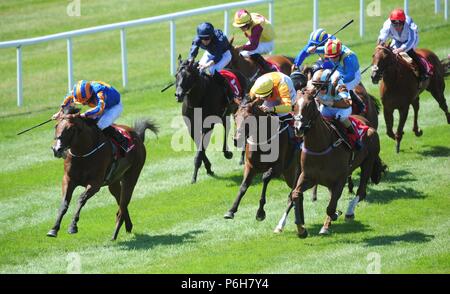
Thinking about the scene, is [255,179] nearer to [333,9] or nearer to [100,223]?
[100,223]

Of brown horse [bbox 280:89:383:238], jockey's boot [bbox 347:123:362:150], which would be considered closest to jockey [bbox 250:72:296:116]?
brown horse [bbox 280:89:383:238]

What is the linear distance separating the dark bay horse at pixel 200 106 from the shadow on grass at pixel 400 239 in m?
3.76

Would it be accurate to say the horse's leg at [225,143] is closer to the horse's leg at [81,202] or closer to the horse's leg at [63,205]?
the horse's leg at [81,202]

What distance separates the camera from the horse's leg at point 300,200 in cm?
1218

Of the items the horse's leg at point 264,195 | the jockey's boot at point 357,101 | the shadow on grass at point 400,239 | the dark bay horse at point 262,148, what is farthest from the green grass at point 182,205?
the jockey's boot at point 357,101

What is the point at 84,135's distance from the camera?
1248 centimetres

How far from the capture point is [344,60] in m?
13.6

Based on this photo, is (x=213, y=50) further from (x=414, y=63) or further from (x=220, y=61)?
(x=414, y=63)

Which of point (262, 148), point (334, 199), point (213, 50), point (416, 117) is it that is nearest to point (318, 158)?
point (334, 199)

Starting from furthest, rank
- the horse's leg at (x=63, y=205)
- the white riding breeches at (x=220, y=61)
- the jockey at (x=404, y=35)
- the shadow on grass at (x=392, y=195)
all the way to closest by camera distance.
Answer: the jockey at (x=404, y=35) → the white riding breeches at (x=220, y=61) → the shadow on grass at (x=392, y=195) → the horse's leg at (x=63, y=205)

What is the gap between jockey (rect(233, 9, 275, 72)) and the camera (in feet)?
54.3

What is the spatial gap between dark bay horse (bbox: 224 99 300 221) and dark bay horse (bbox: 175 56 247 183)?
259cm

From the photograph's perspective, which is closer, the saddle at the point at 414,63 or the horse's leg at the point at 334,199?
the horse's leg at the point at 334,199
